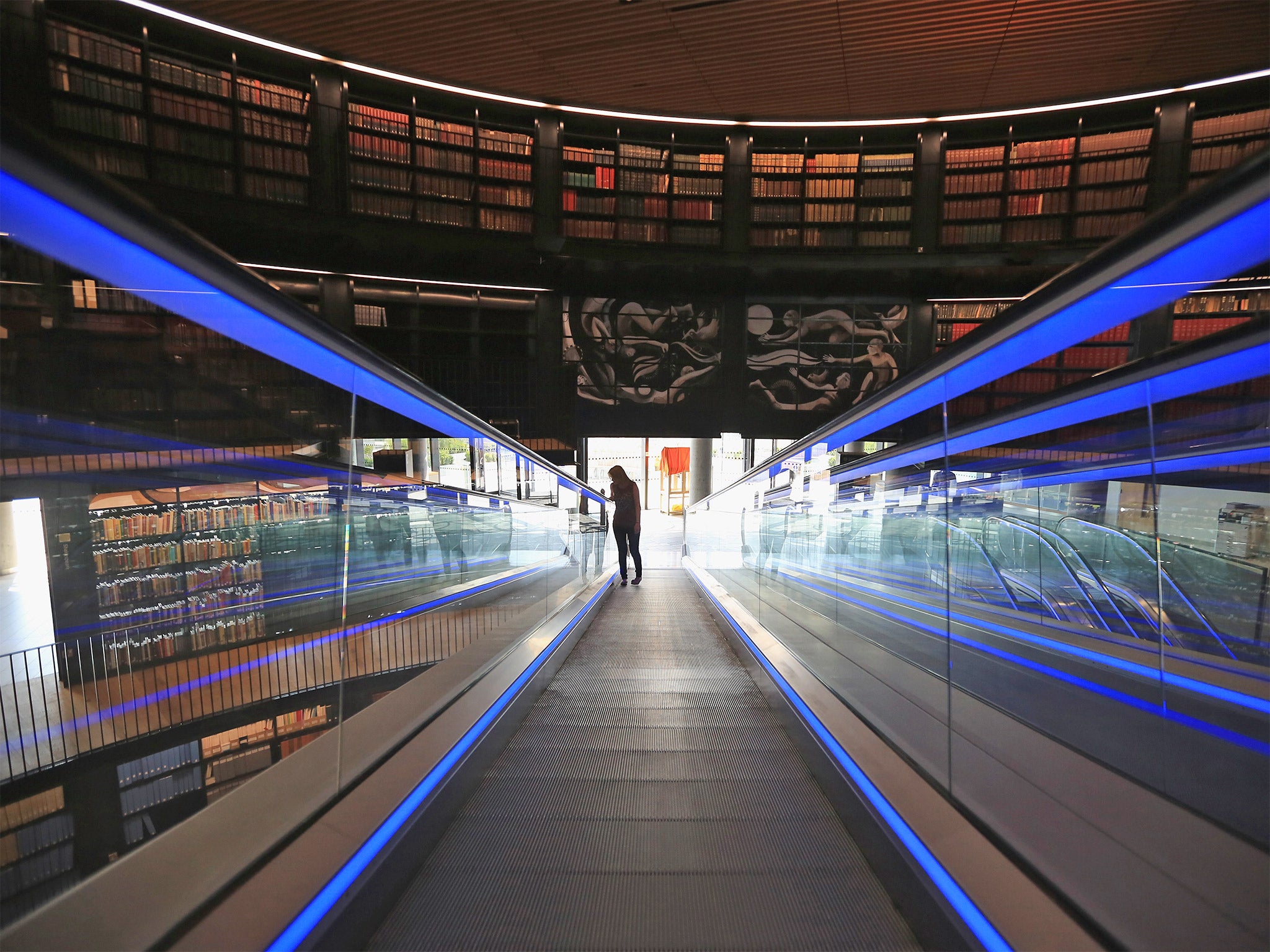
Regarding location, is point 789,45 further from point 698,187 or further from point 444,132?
point 444,132

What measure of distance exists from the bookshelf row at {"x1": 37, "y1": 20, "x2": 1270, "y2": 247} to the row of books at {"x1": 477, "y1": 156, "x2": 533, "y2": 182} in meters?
0.02

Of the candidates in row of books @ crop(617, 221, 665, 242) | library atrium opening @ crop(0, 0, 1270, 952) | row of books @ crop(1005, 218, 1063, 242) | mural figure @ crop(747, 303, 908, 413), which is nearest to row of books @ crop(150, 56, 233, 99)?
row of books @ crop(617, 221, 665, 242)

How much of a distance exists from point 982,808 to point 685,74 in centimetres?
769

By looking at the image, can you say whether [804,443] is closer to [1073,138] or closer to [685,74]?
[685,74]

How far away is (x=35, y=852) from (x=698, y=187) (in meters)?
8.82

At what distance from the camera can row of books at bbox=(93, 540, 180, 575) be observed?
1453mm

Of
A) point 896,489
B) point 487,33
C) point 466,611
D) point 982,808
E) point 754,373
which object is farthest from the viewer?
point 754,373

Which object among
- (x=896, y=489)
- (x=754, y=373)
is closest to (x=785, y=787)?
(x=896, y=489)

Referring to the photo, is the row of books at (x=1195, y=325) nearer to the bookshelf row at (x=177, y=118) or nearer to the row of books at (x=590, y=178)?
the row of books at (x=590, y=178)

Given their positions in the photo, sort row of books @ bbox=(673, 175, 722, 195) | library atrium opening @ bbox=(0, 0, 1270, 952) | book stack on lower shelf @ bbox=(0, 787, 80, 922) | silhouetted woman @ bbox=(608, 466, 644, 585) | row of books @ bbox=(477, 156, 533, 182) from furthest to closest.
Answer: row of books @ bbox=(673, 175, 722, 195)
row of books @ bbox=(477, 156, 533, 182)
silhouetted woman @ bbox=(608, 466, 644, 585)
library atrium opening @ bbox=(0, 0, 1270, 952)
book stack on lower shelf @ bbox=(0, 787, 80, 922)

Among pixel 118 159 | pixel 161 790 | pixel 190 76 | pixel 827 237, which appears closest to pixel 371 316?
pixel 118 159

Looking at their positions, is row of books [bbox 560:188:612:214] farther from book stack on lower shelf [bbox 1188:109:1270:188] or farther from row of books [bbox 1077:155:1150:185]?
book stack on lower shelf [bbox 1188:109:1270:188]

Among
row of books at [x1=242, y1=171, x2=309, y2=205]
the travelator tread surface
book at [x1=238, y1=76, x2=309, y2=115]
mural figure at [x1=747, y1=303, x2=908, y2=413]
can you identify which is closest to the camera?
the travelator tread surface

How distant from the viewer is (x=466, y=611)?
239 centimetres
